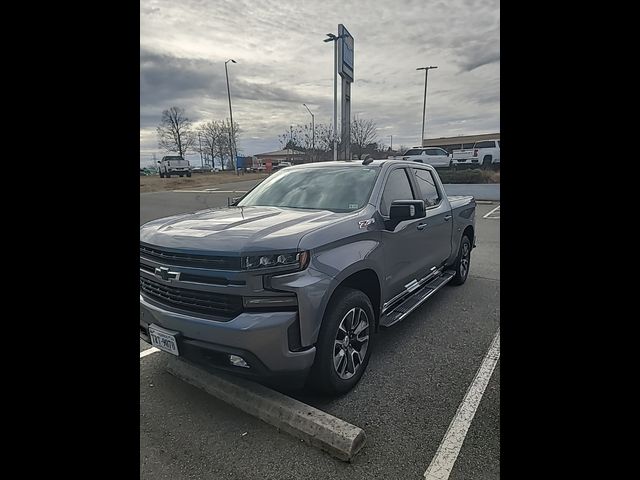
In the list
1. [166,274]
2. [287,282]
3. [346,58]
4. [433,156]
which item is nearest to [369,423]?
[287,282]

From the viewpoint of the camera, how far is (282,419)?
2527 millimetres

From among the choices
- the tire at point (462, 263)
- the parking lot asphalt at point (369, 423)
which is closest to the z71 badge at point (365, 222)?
the parking lot asphalt at point (369, 423)

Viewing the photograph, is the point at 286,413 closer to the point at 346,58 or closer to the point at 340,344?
the point at 340,344

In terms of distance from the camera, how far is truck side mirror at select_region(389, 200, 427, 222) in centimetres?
321

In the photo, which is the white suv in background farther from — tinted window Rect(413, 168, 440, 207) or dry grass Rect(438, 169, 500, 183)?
tinted window Rect(413, 168, 440, 207)

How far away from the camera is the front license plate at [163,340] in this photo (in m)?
2.55

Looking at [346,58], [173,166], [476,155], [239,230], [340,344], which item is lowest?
[340,344]

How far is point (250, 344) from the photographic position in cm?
230

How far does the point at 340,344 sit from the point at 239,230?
1092 mm

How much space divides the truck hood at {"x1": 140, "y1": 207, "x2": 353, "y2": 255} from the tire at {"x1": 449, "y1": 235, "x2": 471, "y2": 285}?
9.84 ft

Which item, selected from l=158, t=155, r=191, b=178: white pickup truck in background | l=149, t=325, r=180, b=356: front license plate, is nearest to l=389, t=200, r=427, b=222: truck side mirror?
l=149, t=325, r=180, b=356: front license plate

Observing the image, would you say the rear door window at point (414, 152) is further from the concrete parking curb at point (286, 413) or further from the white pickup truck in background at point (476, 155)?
the concrete parking curb at point (286, 413)
